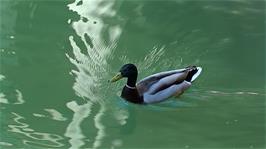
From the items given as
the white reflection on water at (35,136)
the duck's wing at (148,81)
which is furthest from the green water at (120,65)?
Result: the duck's wing at (148,81)

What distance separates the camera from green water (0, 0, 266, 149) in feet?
18.8

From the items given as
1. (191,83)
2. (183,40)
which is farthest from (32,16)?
(191,83)

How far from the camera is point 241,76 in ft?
23.1

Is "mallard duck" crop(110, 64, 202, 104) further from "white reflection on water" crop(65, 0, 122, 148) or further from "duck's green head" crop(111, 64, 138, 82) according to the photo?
"white reflection on water" crop(65, 0, 122, 148)

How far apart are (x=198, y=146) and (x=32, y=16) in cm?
332

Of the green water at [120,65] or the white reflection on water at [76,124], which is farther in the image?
the green water at [120,65]

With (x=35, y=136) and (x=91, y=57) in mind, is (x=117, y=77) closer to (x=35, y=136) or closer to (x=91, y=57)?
(x=91, y=57)

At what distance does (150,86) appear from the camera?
6504 millimetres

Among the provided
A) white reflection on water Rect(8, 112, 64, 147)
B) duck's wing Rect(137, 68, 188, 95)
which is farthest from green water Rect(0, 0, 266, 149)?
duck's wing Rect(137, 68, 188, 95)

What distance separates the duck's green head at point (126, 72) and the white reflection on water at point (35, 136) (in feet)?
3.34

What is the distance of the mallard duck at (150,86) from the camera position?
6430 millimetres

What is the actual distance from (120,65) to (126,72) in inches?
24.6

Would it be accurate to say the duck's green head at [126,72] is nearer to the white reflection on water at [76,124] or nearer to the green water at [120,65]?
the green water at [120,65]

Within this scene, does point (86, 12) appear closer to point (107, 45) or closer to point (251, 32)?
point (107, 45)
